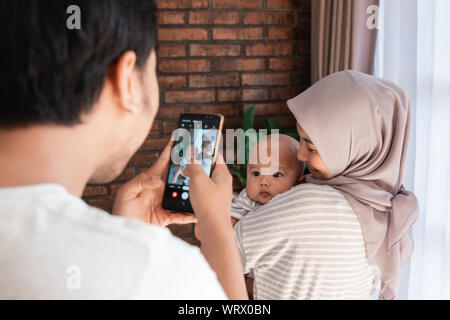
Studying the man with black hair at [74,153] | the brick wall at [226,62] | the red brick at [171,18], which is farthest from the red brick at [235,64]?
the man with black hair at [74,153]

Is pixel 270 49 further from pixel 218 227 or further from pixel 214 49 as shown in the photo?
pixel 218 227

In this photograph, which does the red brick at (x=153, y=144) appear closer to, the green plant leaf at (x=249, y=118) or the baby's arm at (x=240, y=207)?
the green plant leaf at (x=249, y=118)

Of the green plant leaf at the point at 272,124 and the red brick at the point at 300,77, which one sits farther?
the red brick at the point at 300,77

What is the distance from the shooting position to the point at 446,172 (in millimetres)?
1612

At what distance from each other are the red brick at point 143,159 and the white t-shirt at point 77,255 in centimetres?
218

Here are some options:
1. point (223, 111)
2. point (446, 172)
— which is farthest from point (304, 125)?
point (223, 111)

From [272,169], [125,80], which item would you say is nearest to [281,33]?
[272,169]

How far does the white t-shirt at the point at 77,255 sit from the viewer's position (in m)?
0.42

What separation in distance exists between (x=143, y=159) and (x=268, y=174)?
1.38 meters

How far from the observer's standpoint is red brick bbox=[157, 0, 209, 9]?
2.44 metres

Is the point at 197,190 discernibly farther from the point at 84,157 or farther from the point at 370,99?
the point at 370,99

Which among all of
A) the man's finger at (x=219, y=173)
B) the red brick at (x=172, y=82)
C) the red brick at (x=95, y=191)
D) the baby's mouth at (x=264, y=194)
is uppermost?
the red brick at (x=172, y=82)
